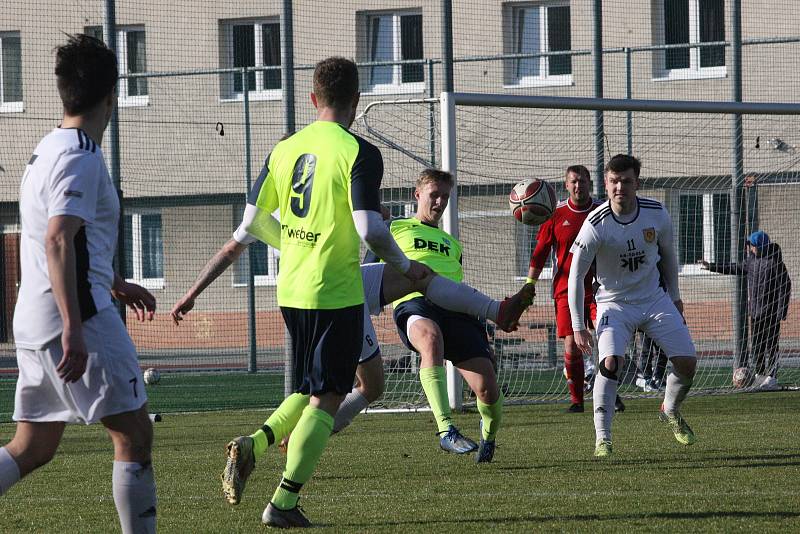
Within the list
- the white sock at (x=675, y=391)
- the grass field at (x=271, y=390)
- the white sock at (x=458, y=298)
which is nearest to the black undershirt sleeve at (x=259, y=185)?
the white sock at (x=458, y=298)

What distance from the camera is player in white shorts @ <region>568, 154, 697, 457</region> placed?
808cm

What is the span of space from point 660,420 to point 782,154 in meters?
5.92

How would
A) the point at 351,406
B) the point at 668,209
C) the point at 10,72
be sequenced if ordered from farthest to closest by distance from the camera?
the point at 10,72
the point at 668,209
the point at 351,406

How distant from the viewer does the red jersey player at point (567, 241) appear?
35.8ft

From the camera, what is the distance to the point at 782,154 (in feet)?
49.9

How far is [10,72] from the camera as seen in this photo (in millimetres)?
21516

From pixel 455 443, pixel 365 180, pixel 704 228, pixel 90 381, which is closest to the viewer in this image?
pixel 90 381

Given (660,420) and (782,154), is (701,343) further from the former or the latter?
(660,420)

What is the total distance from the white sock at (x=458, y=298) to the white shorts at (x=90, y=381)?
319 cm

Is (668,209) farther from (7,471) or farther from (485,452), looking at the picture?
(7,471)

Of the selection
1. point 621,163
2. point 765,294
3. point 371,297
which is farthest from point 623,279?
point 765,294

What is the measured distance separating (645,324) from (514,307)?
1.85m

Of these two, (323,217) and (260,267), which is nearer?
(323,217)

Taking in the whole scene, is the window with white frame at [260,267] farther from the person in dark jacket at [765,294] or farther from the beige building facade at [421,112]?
the person in dark jacket at [765,294]
